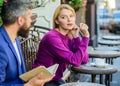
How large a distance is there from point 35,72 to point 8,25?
400mm

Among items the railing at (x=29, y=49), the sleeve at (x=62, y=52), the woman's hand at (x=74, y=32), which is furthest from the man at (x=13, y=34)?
the railing at (x=29, y=49)

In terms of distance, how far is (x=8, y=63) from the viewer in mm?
2555

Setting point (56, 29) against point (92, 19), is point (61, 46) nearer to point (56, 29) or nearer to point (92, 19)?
point (56, 29)

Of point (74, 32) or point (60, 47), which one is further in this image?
point (74, 32)

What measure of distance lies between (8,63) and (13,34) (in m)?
0.23

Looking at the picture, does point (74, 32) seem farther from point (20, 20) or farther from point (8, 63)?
point (8, 63)

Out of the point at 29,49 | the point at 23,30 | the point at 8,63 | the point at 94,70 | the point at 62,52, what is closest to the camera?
the point at 8,63

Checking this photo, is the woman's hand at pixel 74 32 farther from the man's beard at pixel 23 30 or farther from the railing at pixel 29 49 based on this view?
the man's beard at pixel 23 30

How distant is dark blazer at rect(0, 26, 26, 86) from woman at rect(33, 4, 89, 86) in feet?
3.21

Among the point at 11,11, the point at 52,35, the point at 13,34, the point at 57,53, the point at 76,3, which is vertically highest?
the point at 11,11

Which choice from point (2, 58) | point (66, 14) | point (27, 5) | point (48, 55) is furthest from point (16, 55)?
point (66, 14)

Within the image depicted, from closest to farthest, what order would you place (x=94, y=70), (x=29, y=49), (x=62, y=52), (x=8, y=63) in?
(x=8, y=63), (x=62, y=52), (x=94, y=70), (x=29, y=49)

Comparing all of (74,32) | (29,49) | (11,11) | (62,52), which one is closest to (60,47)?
(62,52)

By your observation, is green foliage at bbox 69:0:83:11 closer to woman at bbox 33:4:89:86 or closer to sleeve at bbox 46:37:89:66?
woman at bbox 33:4:89:86
